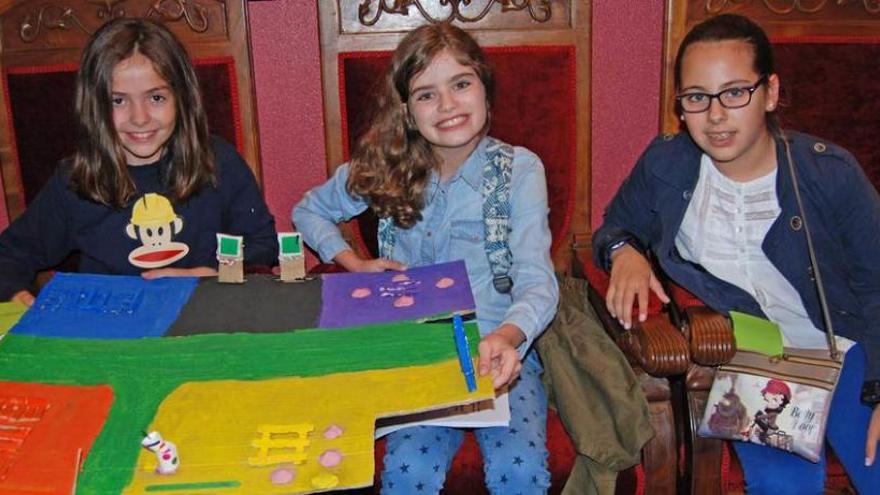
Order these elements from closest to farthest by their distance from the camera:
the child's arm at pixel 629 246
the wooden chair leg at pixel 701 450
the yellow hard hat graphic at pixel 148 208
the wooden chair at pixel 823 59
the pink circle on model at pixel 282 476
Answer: the pink circle on model at pixel 282 476, the wooden chair leg at pixel 701 450, the child's arm at pixel 629 246, the yellow hard hat graphic at pixel 148 208, the wooden chair at pixel 823 59

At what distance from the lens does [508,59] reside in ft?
8.06

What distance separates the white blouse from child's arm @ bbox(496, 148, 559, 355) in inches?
14.8

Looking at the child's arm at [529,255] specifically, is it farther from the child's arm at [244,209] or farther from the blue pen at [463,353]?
the child's arm at [244,209]

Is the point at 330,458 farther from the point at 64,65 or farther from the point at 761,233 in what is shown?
the point at 64,65

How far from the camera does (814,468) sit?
183 centimetres

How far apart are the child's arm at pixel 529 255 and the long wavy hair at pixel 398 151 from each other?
0.18m

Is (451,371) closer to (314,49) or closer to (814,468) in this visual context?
(814,468)

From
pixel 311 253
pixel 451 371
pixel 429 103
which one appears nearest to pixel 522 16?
pixel 429 103

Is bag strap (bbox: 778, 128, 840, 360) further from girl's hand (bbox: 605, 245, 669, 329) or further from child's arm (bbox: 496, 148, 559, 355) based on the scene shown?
child's arm (bbox: 496, 148, 559, 355)

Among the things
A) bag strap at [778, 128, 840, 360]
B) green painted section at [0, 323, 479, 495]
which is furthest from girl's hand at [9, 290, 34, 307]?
bag strap at [778, 128, 840, 360]

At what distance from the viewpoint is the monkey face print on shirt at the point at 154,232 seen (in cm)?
222

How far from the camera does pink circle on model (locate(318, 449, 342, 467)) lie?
132 centimetres

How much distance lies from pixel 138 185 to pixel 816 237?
162 cm

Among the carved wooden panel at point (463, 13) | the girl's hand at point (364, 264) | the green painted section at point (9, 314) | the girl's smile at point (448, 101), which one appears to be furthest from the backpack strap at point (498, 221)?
the green painted section at point (9, 314)
